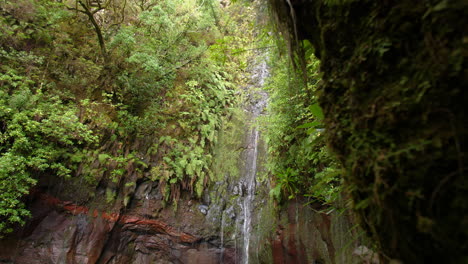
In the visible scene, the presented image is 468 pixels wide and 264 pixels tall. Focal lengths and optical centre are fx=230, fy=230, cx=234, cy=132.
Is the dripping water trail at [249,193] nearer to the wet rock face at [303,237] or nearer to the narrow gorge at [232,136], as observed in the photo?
the narrow gorge at [232,136]

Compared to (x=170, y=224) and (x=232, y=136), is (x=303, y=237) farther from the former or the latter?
(x=232, y=136)

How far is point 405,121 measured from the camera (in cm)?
124

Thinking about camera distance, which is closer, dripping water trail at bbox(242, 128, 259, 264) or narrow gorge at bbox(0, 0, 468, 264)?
narrow gorge at bbox(0, 0, 468, 264)

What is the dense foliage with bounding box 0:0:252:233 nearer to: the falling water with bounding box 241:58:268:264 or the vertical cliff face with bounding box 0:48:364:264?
the vertical cliff face with bounding box 0:48:364:264

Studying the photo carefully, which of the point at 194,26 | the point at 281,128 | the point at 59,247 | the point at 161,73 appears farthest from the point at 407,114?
the point at 194,26

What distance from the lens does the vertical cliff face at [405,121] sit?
1018 mm

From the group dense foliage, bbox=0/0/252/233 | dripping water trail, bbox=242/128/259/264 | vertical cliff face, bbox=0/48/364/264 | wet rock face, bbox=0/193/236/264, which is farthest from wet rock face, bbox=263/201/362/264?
dense foliage, bbox=0/0/252/233

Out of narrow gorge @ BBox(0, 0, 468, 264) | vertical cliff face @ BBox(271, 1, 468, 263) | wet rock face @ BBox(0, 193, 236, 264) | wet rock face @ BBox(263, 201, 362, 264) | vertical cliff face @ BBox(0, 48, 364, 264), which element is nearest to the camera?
vertical cliff face @ BBox(271, 1, 468, 263)

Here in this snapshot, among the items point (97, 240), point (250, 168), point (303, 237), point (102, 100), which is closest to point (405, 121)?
point (303, 237)

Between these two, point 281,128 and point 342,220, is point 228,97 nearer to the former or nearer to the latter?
point 281,128

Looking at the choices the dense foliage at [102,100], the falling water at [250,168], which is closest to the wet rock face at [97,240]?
the dense foliage at [102,100]

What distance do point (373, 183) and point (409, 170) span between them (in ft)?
0.72

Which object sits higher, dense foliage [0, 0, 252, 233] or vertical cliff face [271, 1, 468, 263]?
dense foliage [0, 0, 252, 233]

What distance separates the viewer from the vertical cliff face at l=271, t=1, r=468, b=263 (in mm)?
1018
